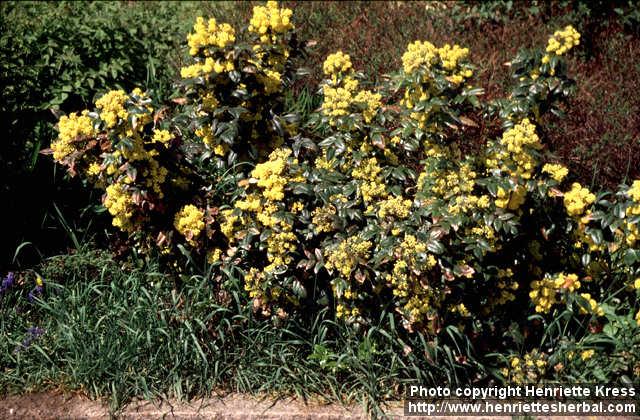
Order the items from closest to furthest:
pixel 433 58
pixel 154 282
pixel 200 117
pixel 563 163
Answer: pixel 433 58 < pixel 200 117 < pixel 154 282 < pixel 563 163

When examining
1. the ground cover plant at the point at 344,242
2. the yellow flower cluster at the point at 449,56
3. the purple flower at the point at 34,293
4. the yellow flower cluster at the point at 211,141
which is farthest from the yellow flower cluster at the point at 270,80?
the purple flower at the point at 34,293

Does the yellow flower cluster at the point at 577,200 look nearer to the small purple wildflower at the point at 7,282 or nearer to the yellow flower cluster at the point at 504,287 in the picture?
the yellow flower cluster at the point at 504,287

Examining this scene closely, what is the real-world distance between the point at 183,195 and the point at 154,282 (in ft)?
1.77

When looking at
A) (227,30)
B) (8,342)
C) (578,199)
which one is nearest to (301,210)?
(227,30)

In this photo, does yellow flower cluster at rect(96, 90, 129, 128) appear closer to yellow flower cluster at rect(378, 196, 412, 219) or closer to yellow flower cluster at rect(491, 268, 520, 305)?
yellow flower cluster at rect(378, 196, 412, 219)

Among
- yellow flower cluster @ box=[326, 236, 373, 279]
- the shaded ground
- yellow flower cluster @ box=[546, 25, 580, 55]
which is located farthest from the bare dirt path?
yellow flower cluster @ box=[546, 25, 580, 55]

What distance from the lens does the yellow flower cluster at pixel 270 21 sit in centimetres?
330

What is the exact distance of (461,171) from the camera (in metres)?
3.09

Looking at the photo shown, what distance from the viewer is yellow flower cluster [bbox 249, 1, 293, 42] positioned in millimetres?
3303

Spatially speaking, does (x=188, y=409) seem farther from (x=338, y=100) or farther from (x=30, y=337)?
(x=338, y=100)

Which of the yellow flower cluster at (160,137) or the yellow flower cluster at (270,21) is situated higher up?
the yellow flower cluster at (270,21)

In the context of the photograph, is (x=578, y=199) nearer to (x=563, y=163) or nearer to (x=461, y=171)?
(x=461, y=171)

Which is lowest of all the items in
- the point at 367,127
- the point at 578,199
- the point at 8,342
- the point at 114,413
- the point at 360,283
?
the point at 114,413

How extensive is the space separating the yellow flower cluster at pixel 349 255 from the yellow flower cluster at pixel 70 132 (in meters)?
Result: 1.25
